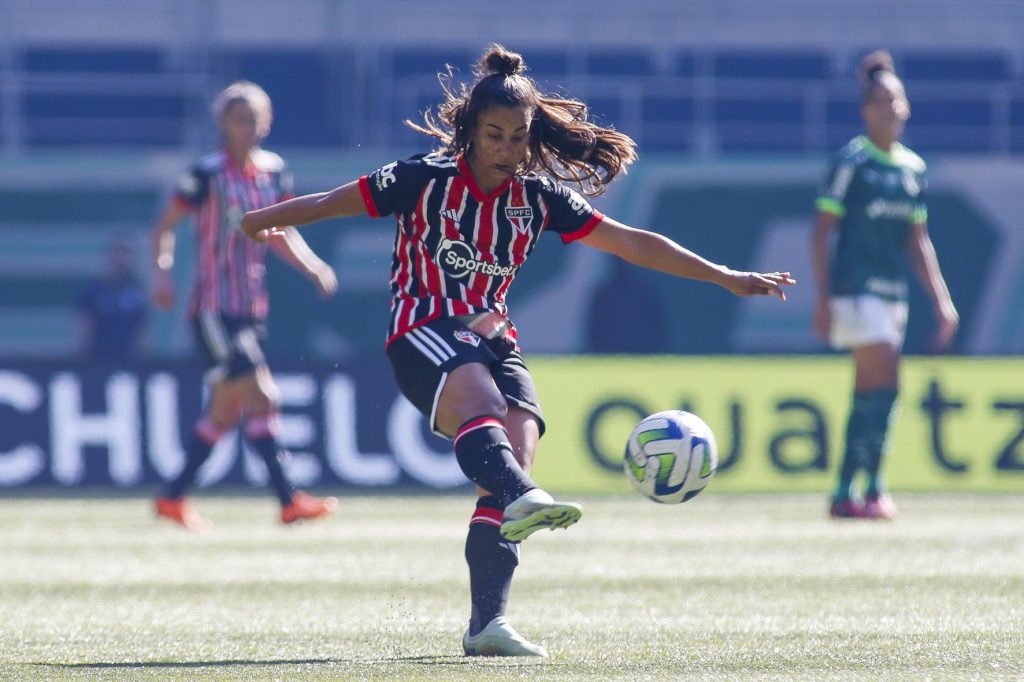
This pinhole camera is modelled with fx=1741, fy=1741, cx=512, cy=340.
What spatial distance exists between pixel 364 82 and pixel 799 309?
5442mm

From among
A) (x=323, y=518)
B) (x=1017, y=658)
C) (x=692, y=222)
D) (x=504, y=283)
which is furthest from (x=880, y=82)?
(x=692, y=222)

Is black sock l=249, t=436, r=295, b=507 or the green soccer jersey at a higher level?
the green soccer jersey

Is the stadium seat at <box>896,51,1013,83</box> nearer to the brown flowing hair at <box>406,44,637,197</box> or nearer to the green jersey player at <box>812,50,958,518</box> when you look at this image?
the green jersey player at <box>812,50,958,518</box>

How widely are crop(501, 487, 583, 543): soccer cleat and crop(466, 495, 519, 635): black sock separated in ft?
1.28

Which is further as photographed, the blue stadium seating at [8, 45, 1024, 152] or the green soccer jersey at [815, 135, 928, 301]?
the blue stadium seating at [8, 45, 1024, 152]

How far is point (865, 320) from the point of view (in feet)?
30.1

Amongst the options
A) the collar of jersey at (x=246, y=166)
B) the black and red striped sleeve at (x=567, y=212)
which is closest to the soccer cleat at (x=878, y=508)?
the collar of jersey at (x=246, y=166)

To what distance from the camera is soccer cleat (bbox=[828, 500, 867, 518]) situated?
914 cm

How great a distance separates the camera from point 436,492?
37.9 ft

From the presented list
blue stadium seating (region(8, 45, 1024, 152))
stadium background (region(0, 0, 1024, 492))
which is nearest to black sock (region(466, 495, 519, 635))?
stadium background (region(0, 0, 1024, 492))

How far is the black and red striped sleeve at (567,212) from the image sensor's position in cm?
505

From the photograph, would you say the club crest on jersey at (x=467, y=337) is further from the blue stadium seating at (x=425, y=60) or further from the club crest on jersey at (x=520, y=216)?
the blue stadium seating at (x=425, y=60)

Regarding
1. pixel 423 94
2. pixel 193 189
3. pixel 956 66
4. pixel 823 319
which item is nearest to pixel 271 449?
pixel 193 189

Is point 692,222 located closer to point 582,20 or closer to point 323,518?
point 582,20
